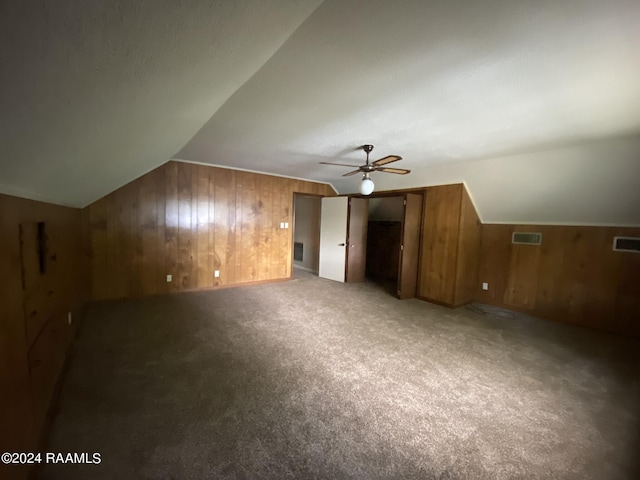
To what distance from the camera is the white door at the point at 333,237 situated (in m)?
5.48

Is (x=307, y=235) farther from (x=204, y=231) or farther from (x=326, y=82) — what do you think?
(x=326, y=82)

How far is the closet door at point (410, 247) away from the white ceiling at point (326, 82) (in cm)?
151

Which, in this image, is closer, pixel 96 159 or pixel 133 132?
pixel 133 132

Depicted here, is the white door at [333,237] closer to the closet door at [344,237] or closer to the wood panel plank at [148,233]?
the closet door at [344,237]

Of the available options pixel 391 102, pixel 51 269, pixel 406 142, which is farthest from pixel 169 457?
pixel 406 142

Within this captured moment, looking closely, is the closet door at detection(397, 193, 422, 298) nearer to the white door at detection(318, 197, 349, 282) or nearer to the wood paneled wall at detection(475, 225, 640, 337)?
the wood paneled wall at detection(475, 225, 640, 337)

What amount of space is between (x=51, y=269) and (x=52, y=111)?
5.14 ft

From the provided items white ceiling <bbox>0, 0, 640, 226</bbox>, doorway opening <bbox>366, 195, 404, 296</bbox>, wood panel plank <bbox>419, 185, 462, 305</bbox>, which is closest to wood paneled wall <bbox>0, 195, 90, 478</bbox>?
white ceiling <bbox>0, 0, 640, 226</bbox>

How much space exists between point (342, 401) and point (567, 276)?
3822 millimetres

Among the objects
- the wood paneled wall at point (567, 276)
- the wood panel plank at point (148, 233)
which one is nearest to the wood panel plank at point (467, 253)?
the wood paneled wall at point (567, 276)

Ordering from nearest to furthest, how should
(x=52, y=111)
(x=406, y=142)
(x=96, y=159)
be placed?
(x=52, y=111) → (x=96, y=159) → (x=406, y=142)

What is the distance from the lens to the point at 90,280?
3.63 meters

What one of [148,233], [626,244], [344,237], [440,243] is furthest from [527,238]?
[148,233]

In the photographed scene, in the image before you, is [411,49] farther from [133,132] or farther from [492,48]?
[133,132]
